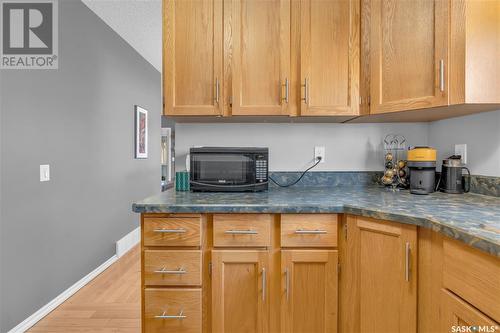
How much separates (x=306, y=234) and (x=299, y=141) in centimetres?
82

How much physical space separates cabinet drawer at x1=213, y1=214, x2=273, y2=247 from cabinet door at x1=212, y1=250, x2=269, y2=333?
0.16 feet

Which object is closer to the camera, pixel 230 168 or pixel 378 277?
pixel 378 277

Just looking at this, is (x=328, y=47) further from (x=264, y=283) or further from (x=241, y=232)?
(x=264, y=283)

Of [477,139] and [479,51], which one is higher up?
[479,51]

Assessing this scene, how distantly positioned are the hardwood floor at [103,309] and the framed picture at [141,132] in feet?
5.05

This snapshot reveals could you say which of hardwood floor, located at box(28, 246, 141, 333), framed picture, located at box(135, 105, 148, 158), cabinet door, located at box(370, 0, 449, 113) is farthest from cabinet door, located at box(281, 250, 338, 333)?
framed picture, located at box(135, 105, 148, 158)

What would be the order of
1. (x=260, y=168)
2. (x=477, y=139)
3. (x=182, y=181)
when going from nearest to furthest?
1. (x=477, y=139)
2. (x=260, y=168)
3. (x=182, y=181)

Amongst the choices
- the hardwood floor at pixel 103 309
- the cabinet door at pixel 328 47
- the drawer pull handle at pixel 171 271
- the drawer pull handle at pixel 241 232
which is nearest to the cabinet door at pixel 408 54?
the cabinet door at pixel 328 47

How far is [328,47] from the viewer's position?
154cm

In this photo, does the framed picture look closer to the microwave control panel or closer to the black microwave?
the black microwave

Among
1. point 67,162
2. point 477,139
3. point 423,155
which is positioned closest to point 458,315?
point 423,155

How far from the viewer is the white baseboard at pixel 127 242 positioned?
2.94 m

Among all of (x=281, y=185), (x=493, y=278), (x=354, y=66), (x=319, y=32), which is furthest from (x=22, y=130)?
(x=493, y=278)

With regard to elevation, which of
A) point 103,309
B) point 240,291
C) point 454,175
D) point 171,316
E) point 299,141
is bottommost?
point 103,309
